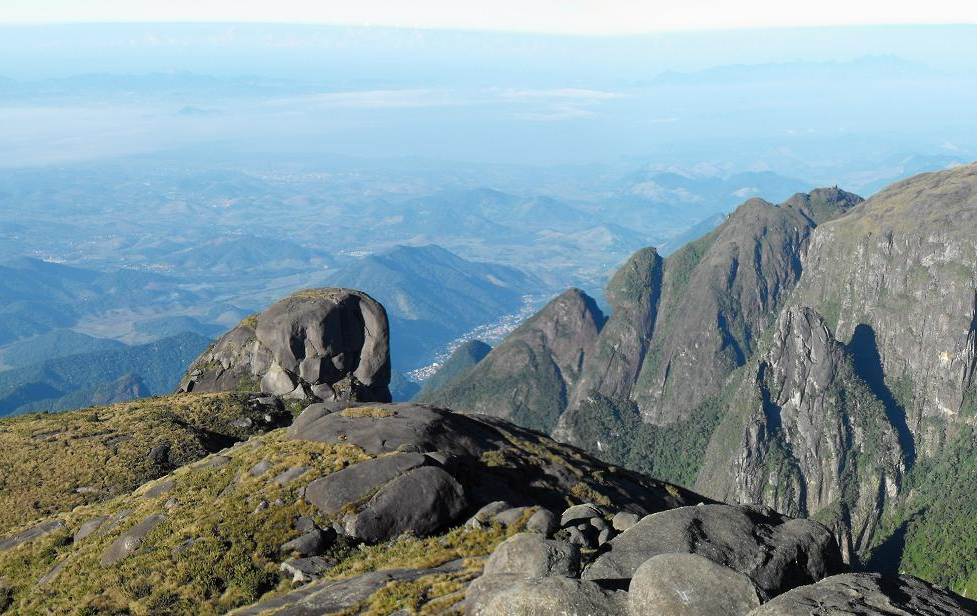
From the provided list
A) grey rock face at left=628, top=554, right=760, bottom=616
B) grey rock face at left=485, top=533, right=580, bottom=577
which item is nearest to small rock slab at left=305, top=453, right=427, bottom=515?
grey rock face at left=485, top=533, right=580, bottom=577

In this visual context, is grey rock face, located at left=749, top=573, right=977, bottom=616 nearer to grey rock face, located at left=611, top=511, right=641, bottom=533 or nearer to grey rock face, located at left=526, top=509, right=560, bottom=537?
grey rock face, located at left=611, top=511, right=641, bottom=533

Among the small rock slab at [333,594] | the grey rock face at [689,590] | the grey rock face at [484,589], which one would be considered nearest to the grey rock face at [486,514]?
the small rock slab at [333,594]

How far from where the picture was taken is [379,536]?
4172 centimetres

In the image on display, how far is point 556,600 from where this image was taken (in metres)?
25.4

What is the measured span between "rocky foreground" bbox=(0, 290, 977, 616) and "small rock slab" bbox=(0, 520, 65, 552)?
16cm

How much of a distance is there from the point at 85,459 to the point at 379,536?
36.3 meters

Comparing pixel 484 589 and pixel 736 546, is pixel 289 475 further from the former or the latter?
pixel 736 546

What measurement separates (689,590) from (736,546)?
9.45 metres

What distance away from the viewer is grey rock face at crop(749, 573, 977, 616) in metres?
24.1

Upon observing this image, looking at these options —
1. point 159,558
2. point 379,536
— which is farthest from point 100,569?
point 379,536

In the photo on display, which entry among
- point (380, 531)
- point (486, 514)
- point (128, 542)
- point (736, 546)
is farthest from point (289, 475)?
point (736, 546)

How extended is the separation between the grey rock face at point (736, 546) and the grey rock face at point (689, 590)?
15.7 ft

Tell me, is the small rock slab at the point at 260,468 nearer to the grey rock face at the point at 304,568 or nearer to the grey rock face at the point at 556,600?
the grey rock face at the point at 304,568

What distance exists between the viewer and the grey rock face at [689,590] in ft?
83.5
